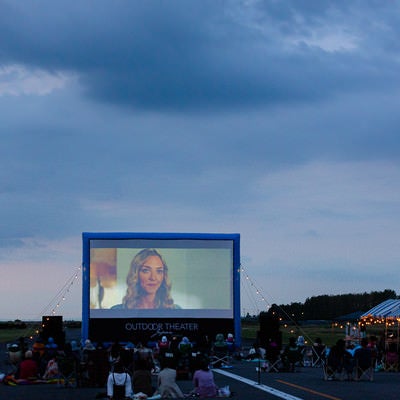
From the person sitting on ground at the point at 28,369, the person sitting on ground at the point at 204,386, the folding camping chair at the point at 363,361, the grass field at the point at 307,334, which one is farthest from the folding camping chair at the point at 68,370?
the grass field at the point at 307,334

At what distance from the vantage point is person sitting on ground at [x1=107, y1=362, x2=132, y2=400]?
16516 mm

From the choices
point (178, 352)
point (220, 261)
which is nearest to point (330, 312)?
point (220, 261)

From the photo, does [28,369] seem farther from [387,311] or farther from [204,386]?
[387,311]

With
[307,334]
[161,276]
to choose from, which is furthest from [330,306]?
[161,276]

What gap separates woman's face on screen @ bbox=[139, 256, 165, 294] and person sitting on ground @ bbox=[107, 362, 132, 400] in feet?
66.0

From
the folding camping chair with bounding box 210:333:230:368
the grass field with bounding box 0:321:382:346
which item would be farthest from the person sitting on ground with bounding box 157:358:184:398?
the grass field with bounding box 0:321:382:346

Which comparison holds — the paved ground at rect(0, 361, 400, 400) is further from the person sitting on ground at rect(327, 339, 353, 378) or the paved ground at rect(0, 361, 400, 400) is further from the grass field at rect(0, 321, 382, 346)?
the grass field at rect(0, 321, 382, 346)

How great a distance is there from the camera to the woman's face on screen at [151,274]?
121ft

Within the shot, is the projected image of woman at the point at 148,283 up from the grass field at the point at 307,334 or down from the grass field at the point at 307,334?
up

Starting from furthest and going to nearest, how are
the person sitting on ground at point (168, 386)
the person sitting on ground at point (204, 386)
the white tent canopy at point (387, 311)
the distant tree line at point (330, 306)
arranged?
the distant tree line at point (330, 306) → the white tent canopy at point (387, 311) → the person sitting on ground at point (204, 386) → the person sitting on ground at point (168, 386)

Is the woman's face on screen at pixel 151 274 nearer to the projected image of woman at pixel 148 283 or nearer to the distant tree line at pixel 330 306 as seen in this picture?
the projected image of woman at pixel 148 283

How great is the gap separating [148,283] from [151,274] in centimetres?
36

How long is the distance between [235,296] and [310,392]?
18.9m

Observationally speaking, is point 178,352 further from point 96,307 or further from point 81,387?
point 96,307
